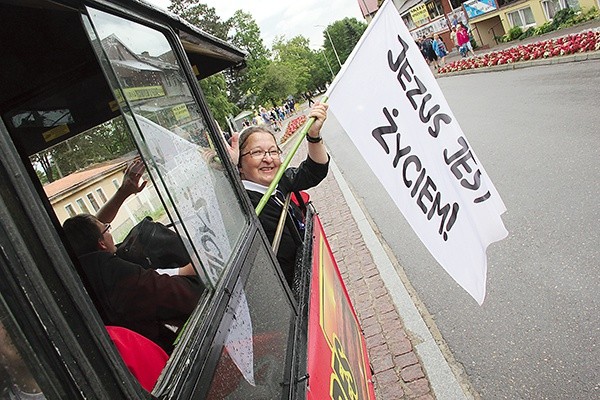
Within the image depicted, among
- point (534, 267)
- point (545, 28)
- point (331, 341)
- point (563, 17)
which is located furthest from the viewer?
point (545, 28)

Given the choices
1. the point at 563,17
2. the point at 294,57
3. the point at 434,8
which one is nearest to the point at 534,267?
the point at 563,17

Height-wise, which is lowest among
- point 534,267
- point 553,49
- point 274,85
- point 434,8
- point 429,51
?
point 534,267

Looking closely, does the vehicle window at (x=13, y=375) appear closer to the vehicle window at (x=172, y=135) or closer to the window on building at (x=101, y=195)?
the vehicle window at (x=172, y=135)

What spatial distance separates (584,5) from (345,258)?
19.9 meters

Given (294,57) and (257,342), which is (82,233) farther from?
(294,57)

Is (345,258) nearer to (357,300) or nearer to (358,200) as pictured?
(357,300)

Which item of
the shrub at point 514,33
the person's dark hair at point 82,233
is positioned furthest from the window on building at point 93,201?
the shrub at point 514,33

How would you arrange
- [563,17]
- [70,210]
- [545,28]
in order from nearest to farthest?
1. [70,210]
2. [563,17]
3. [545,28]

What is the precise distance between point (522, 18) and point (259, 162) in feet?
94.6

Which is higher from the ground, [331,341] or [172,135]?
[172,135]

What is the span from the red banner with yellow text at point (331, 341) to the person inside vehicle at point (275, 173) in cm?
16

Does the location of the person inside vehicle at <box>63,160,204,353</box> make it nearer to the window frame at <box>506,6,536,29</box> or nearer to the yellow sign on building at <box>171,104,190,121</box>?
the yellow sign on building at <box>171,104,190,121</box>

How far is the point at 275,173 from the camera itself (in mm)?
3094

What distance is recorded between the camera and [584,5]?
19.9 metres
